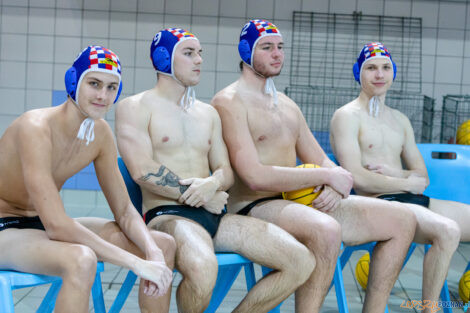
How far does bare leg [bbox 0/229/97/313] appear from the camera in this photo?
203 centimetres

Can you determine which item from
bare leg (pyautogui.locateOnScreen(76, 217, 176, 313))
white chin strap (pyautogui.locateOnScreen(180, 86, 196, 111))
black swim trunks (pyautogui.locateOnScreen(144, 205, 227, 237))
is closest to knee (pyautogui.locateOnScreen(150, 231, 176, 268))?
bare leg (pyautogui.locateOnScreen(76, 217, 176, 313))

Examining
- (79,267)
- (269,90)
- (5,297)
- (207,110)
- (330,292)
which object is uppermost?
(269,90)

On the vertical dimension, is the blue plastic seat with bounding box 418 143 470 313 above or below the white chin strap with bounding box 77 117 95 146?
below

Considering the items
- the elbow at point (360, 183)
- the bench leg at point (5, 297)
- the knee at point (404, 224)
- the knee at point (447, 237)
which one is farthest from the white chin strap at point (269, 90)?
the bench leg at point (5, 297)

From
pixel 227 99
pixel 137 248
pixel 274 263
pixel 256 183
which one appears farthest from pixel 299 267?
pixel 227 99

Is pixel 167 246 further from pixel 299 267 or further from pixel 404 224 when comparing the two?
pixel 404 224

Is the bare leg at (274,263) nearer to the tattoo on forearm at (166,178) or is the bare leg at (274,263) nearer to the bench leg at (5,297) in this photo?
the tattoo on forearm at (166,178)

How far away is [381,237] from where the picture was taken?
2885 mm

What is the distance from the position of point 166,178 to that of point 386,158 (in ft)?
4.87

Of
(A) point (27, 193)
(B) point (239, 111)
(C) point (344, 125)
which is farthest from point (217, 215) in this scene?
(C) point (344, 125)

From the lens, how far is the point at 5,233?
226 centimetres

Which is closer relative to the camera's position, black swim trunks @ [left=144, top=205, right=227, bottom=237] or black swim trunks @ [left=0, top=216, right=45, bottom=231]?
black swim trunks @ [left=0, top=216, right=45, bottom=231]

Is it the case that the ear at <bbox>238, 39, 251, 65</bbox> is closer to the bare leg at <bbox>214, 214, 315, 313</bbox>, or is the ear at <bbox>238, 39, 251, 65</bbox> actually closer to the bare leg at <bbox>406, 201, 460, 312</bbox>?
the bare leg at <bbox>214, 214, 315, 313</bbox>

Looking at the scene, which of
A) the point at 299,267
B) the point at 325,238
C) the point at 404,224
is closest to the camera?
the point at 299,267
